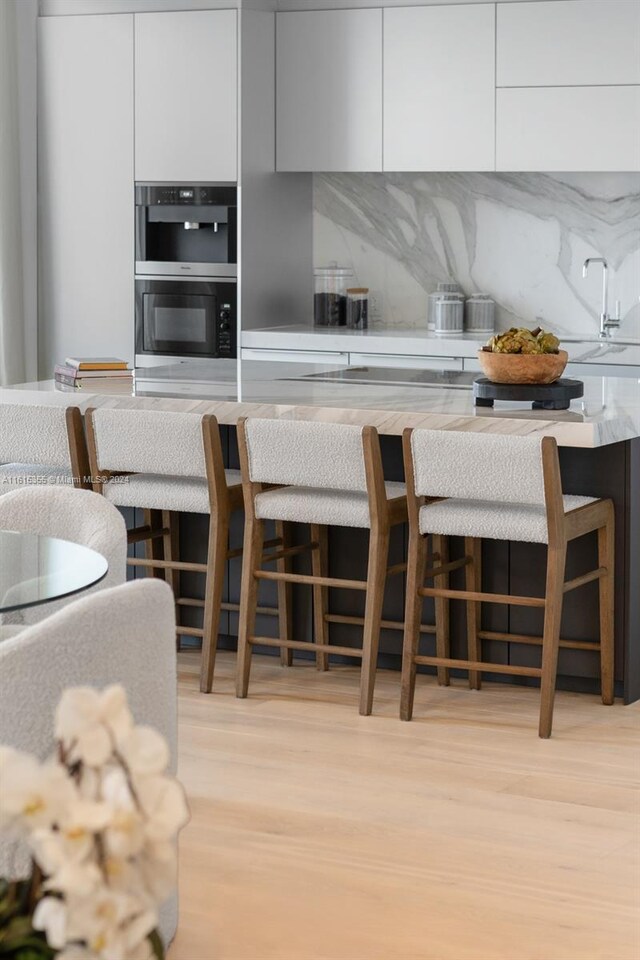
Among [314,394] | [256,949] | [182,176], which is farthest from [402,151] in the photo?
[256,949]

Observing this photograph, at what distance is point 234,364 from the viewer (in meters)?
5.41

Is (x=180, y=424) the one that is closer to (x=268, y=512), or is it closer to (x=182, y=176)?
(x=268, y=512)

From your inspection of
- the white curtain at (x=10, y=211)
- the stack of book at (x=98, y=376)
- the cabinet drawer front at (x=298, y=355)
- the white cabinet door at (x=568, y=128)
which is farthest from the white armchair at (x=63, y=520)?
the white curtain at (x=10, y=211)

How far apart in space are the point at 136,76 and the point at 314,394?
279 cm

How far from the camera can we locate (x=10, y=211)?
674 cm

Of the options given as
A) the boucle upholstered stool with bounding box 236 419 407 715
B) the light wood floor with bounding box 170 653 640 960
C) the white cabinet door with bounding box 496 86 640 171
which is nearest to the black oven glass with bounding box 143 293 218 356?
the white cabinet door with bounding box 496 86 640 171

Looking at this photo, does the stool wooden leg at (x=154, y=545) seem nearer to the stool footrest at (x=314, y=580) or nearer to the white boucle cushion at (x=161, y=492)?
the white boucle cushion at (x=161, y=492)

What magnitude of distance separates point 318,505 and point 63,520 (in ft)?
3.89

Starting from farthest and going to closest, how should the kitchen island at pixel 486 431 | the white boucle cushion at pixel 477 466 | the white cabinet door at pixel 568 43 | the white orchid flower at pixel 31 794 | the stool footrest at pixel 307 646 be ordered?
1. the white cabinet door at pixel 568 43
2. the stool footrest at pixel 307 646
3. the kitchen island at pixel 486 431
4. the white boucle cushion at pixel 477 466
5. the white orchid flower at pixel 31 794

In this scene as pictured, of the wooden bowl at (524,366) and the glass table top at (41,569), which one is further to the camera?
the wooden bowl at (524,366)

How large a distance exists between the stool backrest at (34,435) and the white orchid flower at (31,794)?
344 cm

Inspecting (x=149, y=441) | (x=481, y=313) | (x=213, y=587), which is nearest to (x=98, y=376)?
(x=149, y=441)

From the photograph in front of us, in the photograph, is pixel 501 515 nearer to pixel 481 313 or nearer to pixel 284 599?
pixel 284 599

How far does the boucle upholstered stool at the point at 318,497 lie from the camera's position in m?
4.00
